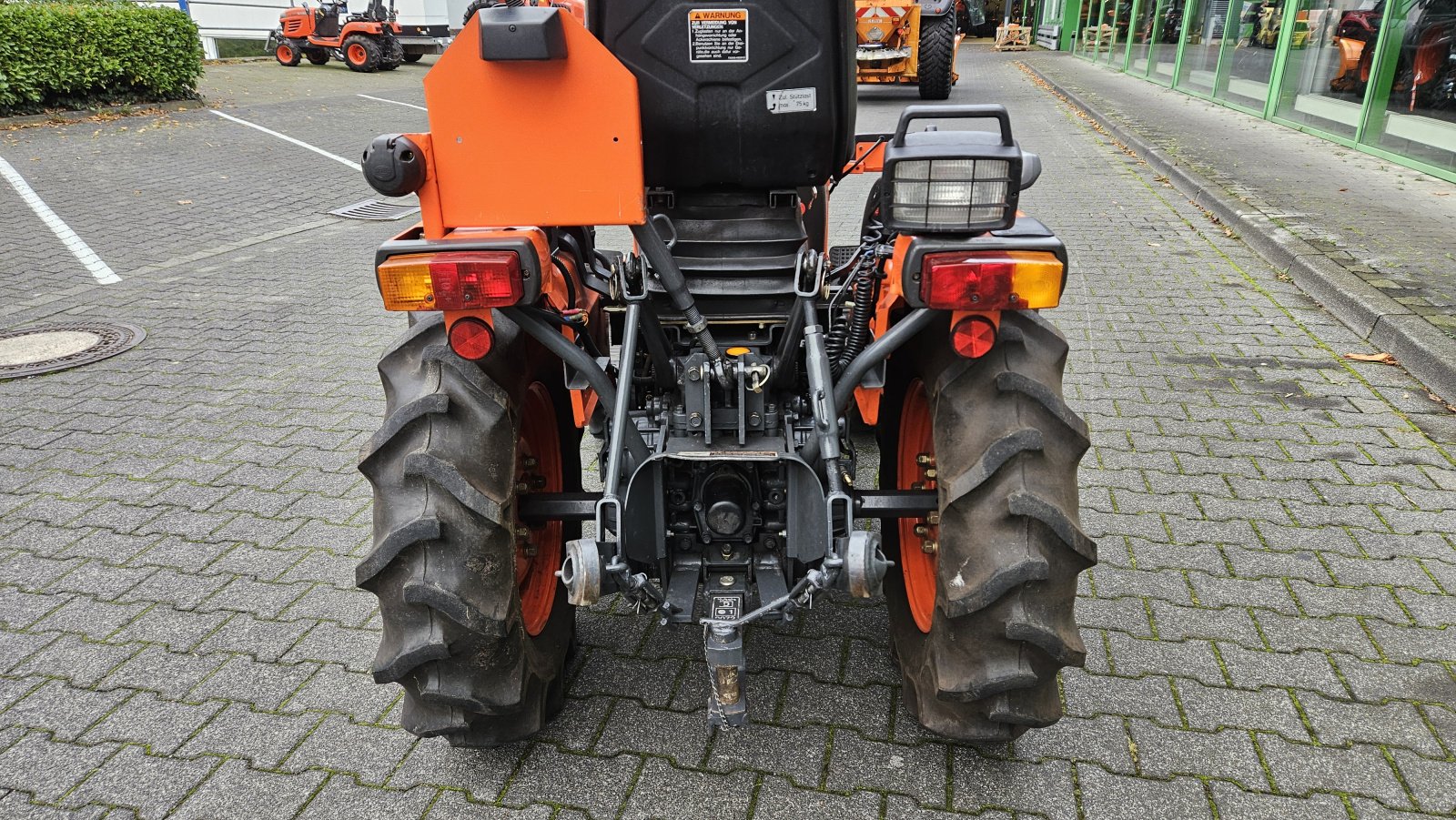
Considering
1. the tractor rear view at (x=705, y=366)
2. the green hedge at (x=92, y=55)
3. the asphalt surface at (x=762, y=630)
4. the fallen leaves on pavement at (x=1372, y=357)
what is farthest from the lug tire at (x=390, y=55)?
the tractor rear view at (x=705, y=366)

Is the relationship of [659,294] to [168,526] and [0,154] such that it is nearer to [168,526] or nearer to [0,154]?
[168,526]

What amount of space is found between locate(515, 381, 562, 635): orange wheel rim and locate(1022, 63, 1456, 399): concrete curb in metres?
4.58

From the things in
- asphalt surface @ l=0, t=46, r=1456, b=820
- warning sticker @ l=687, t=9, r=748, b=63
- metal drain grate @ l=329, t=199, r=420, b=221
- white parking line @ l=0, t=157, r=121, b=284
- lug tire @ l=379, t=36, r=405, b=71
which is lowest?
asphalt surface @ l=0, t=46, r=1456, b=820

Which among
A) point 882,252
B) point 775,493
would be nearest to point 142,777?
point 775,493

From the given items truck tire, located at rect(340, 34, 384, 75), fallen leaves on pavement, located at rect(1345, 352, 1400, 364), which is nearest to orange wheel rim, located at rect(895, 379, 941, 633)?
fallen leaves on pavement, located at rect(1345, 352, 1400, 364)

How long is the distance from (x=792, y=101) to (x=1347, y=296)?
17.3 feet

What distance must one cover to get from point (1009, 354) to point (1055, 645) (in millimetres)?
690

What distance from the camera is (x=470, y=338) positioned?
2.28 m

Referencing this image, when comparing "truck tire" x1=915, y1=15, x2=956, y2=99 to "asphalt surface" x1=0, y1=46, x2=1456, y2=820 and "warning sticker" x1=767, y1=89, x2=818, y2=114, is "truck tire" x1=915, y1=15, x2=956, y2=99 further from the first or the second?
"warning sticker" x1=767, y1=89, x2=818, y2=114

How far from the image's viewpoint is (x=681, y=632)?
320cm

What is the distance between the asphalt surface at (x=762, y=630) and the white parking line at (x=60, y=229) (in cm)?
121

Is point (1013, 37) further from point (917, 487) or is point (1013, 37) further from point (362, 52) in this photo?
point (917, 487)

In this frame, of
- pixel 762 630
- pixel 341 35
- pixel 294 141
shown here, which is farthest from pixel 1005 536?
pixel 341 35

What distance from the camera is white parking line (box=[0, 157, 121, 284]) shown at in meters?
7.63
